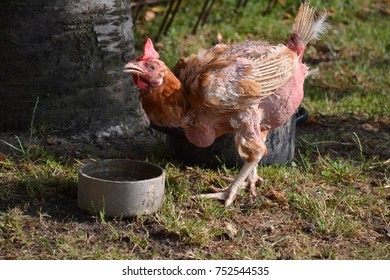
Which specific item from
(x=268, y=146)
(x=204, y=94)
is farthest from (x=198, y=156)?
(x=204, y=94)

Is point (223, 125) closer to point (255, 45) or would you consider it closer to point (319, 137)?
point (255, 45)

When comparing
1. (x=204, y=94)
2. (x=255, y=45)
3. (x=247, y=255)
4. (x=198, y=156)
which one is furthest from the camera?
(x=198, y=156)

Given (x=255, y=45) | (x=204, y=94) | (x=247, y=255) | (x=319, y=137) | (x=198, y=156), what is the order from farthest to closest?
(x=319, y=137) → (x=198, y=156) → (x=255, y=45) → (x=204, y=94) → (x=247, y=255)

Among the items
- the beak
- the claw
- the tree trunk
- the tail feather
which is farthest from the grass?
the tail feather

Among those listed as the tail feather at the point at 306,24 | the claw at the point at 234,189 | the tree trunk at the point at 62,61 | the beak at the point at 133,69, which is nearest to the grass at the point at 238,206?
the claw at the point at 234,189

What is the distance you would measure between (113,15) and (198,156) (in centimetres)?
112

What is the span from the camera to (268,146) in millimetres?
4906

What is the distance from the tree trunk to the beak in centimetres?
100

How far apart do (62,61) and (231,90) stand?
1.35m

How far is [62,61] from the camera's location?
16.1ft

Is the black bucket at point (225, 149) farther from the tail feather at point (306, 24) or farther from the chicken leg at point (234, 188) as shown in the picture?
the tail feather at point (306, 24)

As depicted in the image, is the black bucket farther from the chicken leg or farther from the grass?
the chicken leg

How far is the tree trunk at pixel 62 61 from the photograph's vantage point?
4848mm

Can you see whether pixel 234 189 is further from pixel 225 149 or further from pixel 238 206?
pixel 225 149
